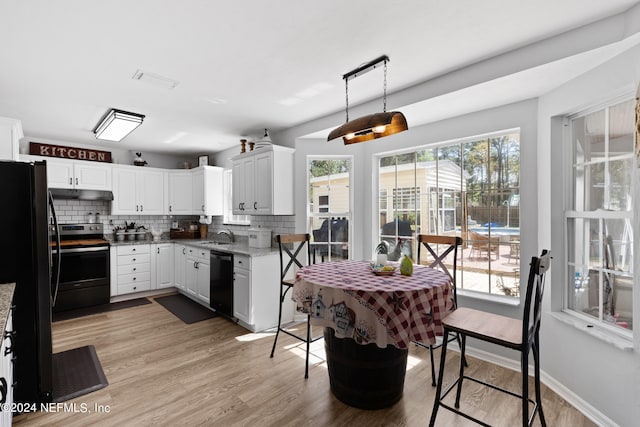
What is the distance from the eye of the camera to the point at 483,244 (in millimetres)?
3176

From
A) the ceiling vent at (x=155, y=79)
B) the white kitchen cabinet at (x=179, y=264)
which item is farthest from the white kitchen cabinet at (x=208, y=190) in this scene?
the ceiling vent at (x=155, y=79)

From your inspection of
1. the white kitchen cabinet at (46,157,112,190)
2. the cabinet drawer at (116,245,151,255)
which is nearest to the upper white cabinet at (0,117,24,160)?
the white kitchen cabinet at (46,157,112,190)

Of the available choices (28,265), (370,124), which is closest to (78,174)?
(28,265)

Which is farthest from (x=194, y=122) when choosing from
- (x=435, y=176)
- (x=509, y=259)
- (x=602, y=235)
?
(x=602, y=235)

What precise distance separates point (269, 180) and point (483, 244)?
252cm

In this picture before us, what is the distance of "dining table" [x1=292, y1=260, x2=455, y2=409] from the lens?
1.98 m

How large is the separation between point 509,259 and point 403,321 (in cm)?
163

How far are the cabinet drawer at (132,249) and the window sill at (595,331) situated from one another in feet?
17.7

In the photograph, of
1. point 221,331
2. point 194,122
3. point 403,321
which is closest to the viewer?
point 403,321

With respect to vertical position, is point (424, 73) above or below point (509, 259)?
above

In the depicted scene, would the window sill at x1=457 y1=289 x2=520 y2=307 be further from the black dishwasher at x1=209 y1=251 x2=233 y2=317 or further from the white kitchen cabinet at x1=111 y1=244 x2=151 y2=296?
the white kitchen cabinet at x1=111 y1=244 x2=151 y2=296

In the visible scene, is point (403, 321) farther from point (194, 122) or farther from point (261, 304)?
point (194, 122)

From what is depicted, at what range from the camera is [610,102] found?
7.27 feet

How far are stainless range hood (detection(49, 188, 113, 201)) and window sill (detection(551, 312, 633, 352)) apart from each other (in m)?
5.93
